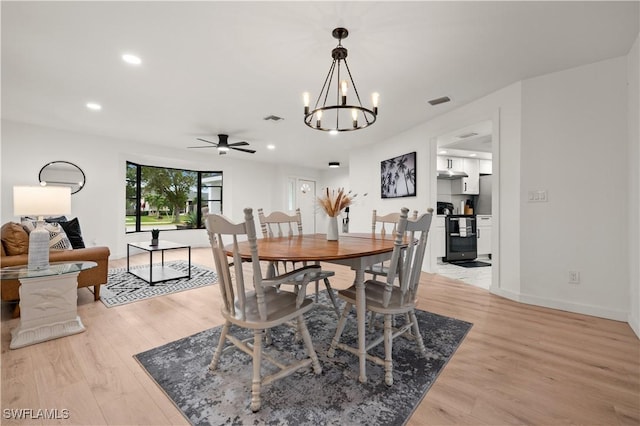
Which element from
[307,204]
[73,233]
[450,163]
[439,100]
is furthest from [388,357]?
[307,204]

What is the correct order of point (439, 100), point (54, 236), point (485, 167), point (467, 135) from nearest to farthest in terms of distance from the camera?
point (54, 236), point (439, 100), point (467, 135), point (485, 167)

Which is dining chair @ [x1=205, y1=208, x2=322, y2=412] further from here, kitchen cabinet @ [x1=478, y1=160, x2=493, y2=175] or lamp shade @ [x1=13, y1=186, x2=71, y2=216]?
kitchen cabinet @ [x1=478, y1=160, x2=493, y2=175]

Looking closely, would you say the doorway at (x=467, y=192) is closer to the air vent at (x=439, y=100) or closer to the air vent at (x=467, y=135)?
the air vent at (x=467, y=135)

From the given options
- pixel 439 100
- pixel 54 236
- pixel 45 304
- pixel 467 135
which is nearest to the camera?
Answer: pixel 45 304

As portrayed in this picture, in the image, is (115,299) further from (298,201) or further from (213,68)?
(298,201)

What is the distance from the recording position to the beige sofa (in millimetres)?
2497

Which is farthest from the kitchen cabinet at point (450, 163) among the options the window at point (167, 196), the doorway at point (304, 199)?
the window at point (167, 196)

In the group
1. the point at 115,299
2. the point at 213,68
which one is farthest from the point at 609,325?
the point at 115,299

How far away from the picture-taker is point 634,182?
2334 mm

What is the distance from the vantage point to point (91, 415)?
4.42 ft

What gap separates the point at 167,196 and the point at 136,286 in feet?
13.6

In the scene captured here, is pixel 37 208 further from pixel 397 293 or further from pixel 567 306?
pixel 567 306

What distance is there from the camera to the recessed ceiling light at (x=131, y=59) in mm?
2487

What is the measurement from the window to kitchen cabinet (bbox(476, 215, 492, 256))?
6.33m
